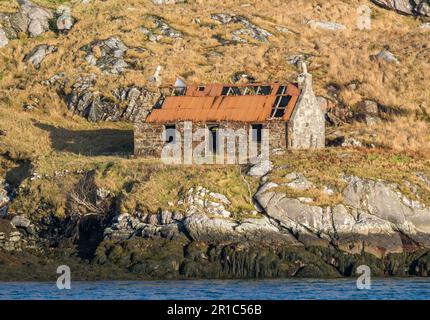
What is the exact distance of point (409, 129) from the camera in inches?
2803

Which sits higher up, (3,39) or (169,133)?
(3,39)

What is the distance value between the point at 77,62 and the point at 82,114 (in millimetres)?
6187

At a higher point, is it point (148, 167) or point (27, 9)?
point (27, 9)

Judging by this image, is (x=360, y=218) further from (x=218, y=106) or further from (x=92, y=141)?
(x=92, y=141)

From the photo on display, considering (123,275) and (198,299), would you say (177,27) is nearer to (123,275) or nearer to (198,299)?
(123,275)

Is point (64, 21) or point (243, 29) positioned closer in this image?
point (243, 29)

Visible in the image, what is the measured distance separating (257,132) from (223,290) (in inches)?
684

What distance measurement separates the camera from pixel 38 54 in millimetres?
86750

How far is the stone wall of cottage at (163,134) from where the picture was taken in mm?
64125

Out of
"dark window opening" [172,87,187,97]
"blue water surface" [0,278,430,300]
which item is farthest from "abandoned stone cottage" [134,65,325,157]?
"blue water surface" [0,278,430,300]

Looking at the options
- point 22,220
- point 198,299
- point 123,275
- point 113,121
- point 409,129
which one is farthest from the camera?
point 113,121

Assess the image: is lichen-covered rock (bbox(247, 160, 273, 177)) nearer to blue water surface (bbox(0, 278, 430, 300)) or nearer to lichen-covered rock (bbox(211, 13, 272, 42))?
blue water surface (bbox(0, 278, 430, 300))

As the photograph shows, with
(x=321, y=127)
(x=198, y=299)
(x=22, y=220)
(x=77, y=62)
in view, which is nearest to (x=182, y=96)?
(x=321, y=127)

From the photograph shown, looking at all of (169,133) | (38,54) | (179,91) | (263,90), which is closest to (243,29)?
(38,54)
